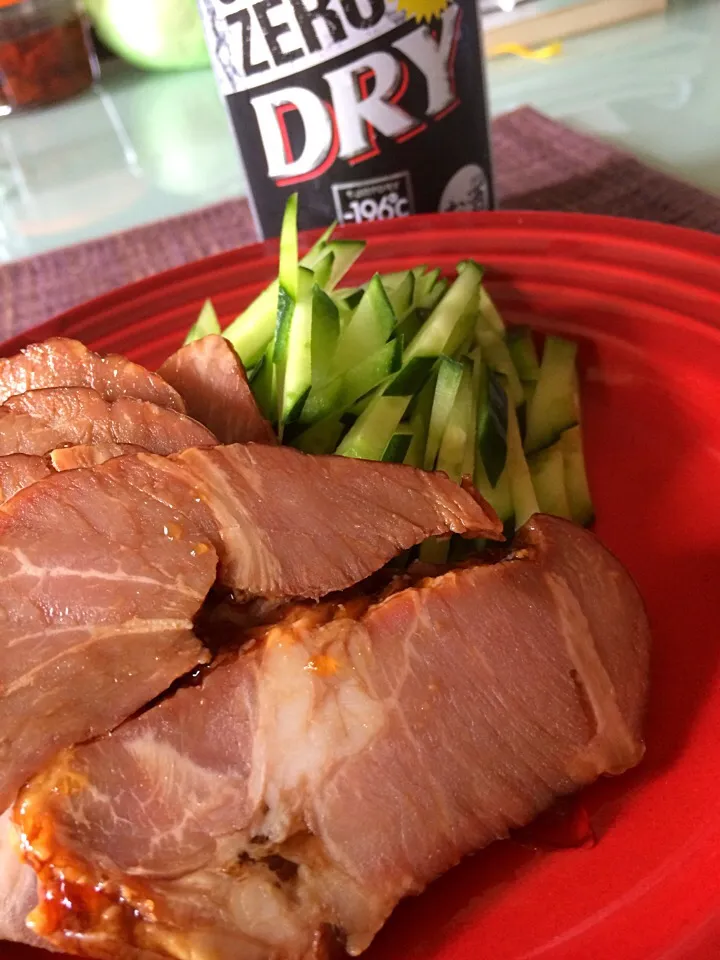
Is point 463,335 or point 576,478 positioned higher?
point 463,335

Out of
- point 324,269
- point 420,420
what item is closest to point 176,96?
point 324,269

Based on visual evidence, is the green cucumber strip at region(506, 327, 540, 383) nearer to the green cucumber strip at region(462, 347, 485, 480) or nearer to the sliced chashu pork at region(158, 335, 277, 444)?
the green cucumber strip at region(462, 347, 485, 480)

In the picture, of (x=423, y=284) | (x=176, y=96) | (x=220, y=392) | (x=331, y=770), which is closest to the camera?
(x=331, y=770)

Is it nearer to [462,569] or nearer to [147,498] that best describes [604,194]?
[462,569]

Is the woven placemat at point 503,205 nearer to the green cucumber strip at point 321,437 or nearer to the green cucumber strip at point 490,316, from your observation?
the green cucumber strip at point 490,316

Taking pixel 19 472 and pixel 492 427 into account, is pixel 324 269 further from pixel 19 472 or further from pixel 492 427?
pixel 19 472

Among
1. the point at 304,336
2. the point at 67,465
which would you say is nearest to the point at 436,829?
the point at 67,465

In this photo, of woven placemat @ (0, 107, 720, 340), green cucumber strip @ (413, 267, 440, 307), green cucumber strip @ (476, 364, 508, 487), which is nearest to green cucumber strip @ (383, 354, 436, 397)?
green cucumber strip @ (476, 364, 508, 487)
